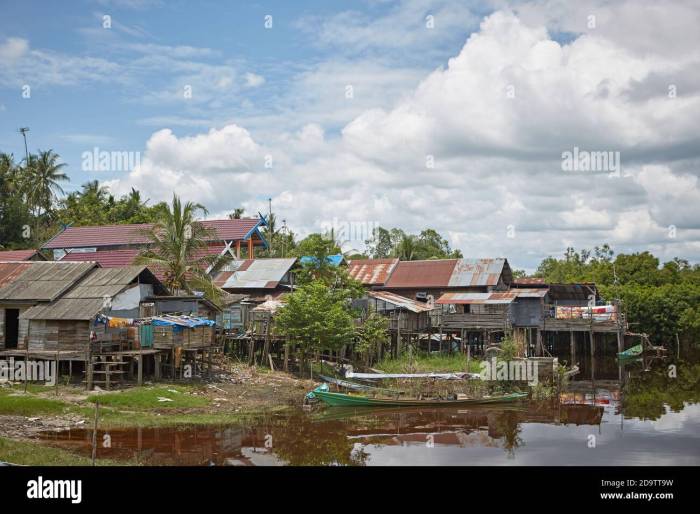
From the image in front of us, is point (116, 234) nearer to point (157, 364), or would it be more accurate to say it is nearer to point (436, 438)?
point (157, 364)

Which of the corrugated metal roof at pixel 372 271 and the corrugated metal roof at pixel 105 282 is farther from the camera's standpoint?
the corrugated metal roof at pixel 372 271

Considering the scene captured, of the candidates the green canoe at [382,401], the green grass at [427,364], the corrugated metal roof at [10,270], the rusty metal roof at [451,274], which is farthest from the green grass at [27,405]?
the rusty metal roof at [451,274]

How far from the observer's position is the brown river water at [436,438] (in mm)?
21234

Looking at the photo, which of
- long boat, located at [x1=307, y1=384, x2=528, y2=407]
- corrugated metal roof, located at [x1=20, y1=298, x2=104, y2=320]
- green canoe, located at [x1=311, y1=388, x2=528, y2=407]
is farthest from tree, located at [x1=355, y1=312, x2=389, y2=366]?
corrugated metal roof, located at [x1=20, y1=298, x2=104, y2=320]

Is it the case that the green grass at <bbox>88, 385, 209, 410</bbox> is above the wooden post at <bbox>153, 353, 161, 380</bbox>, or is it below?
below

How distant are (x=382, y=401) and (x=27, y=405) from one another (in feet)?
45.3

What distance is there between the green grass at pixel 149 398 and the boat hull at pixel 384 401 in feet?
16.5

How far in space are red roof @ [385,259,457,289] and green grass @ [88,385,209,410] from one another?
24241 mm

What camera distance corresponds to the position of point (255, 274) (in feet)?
146

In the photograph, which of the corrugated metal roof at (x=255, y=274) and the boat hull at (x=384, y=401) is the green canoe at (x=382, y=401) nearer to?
the boat hull at (x=384, y=401)

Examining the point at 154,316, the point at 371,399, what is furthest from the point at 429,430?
the point at 154,316

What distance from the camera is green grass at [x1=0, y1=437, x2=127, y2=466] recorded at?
57.3 feet

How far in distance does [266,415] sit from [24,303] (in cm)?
1147

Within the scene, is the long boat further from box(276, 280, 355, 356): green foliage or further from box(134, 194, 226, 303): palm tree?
box(134, 194, 226, 303): palm tree
